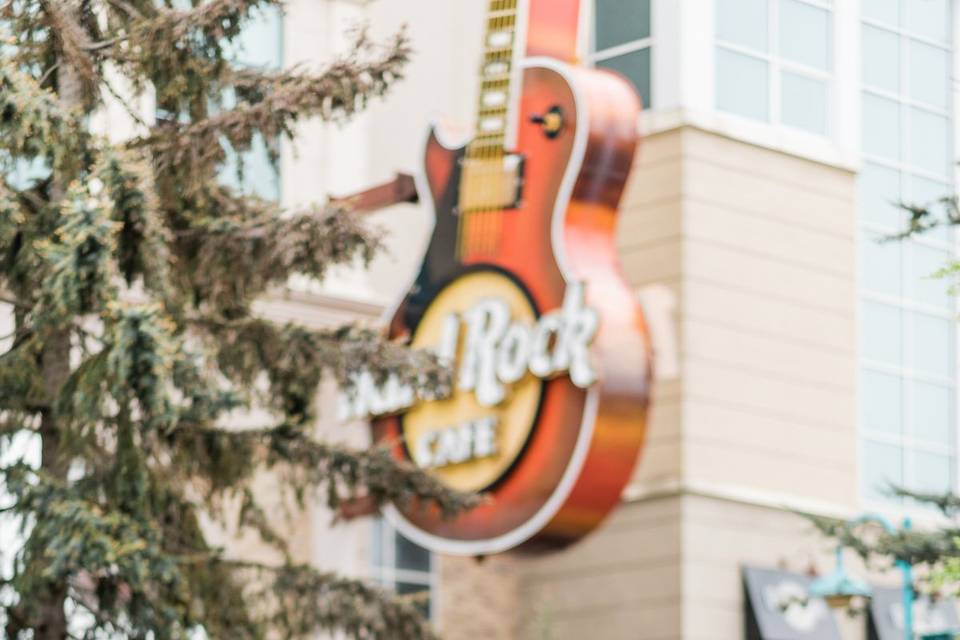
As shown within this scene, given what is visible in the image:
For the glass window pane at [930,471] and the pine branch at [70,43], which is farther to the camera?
the glass window pane at [930,471]

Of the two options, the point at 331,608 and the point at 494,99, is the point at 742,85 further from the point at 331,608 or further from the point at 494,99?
the point at 331,608

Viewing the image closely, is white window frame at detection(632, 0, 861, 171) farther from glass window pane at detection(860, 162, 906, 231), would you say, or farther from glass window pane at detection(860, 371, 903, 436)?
glass window pane at detection(860, 371, 903, 436)

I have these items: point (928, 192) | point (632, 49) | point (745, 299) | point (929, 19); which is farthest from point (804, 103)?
point (745, 299)

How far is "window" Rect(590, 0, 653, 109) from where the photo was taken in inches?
925

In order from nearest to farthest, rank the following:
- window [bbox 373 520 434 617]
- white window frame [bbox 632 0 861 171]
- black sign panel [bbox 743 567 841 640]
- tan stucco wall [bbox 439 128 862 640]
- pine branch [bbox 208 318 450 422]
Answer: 1. pine branch [bbox 208 318 450 422]
2. black sign panel [bbox 743 567 841 640]
3. tan stucco wall [bbox 439 128 862 640]
4. white window frame [bbox 632 0 861 171]
5. window [bbox 373 520 434 617]

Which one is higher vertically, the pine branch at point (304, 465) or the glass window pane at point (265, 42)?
the glass window pane at point (265, 42)

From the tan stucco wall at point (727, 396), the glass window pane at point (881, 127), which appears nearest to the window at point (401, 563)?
the tan stucco wall at point (727, 396)

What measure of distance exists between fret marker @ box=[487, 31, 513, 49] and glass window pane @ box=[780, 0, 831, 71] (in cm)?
318

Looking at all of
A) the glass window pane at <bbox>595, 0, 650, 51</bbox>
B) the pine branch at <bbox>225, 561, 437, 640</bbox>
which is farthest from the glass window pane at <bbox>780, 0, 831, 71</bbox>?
the pine branch at <bbox>225, 561, 437, 640</bbox>

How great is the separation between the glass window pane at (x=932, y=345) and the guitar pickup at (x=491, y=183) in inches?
213

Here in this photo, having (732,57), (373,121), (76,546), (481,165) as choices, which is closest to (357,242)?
(76,546)

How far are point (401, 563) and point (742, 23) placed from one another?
665cm

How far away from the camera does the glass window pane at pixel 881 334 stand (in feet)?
79.3

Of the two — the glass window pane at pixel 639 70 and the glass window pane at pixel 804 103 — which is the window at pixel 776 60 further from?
the glass window pane at pixel 639 70
